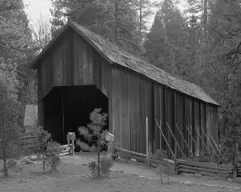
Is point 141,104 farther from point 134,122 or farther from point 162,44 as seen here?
point 162,44

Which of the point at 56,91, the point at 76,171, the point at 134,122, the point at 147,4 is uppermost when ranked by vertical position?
the point at 147,4

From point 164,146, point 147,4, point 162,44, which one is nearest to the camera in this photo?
point 164,146

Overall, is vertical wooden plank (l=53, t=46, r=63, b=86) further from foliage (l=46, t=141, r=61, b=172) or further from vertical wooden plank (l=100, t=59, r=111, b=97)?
foliage (l=46, t=141, r=61, b=172)

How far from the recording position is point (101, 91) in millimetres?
18391

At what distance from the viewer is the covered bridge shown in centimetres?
1816

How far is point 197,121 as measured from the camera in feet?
98.0

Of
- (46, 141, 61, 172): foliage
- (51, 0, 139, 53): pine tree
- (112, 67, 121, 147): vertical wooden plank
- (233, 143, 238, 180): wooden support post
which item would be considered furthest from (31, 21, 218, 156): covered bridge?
(51, 0, 139, 53): pine tree

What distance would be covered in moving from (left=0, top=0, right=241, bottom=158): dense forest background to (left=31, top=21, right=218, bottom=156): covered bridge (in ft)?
6.88

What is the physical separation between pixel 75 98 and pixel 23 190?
42.1ft

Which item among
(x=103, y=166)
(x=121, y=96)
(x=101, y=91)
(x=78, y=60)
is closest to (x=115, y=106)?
(x=121, y=96)

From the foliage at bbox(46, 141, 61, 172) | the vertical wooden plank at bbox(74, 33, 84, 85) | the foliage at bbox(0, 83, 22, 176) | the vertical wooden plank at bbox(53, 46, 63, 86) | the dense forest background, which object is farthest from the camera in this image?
the dense forest background

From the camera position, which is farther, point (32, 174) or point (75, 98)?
point (75, 98)

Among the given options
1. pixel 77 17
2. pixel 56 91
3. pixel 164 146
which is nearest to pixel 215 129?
pixel 164 146

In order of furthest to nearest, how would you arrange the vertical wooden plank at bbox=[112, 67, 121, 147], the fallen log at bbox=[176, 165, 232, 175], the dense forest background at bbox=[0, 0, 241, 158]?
the dense forest background at bbox=[0, 0, 241, 158]
the vertical wooden plank at bbox=[112, 67, 121, 147]
the fallen log at bbox=[176, 165, 232, 175]
